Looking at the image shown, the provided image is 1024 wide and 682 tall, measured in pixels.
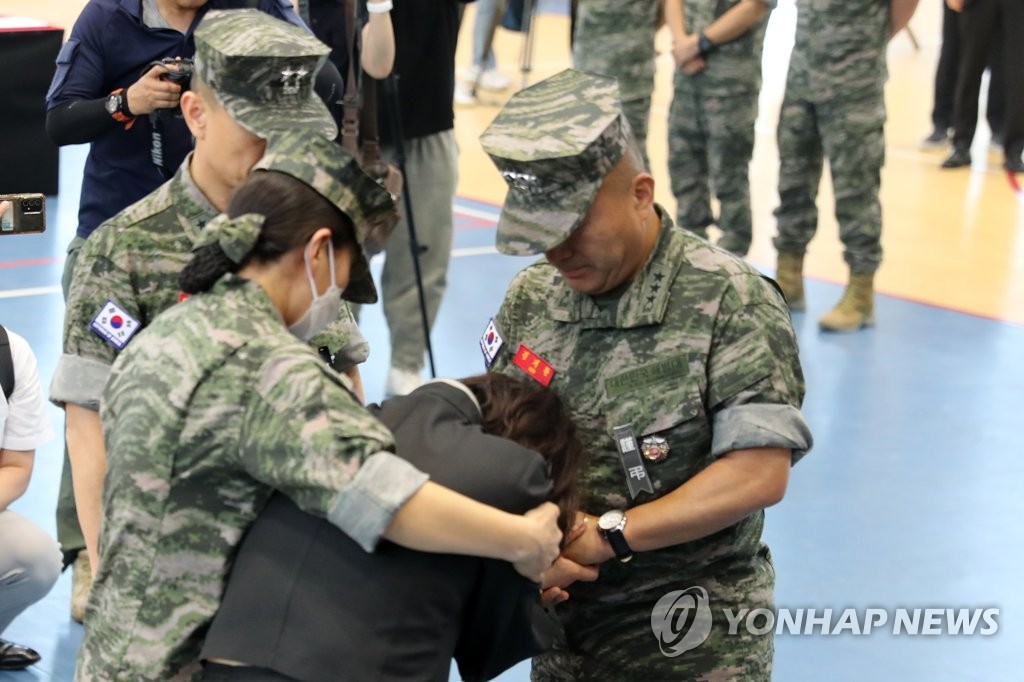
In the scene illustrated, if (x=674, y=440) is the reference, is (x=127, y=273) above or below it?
above

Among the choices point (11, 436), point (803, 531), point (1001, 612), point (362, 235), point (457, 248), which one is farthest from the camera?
point (457, 248)

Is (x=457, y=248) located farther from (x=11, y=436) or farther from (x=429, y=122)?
(x=11, y=436)

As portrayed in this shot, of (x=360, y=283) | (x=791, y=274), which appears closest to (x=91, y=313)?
(x=360, y=283)

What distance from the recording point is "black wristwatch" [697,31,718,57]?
6.73 m

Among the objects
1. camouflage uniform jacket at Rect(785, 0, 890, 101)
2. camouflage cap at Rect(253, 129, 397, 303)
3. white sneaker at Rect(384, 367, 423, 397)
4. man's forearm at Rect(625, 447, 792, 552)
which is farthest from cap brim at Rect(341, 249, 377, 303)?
camouflage uniform jacket at Rect(785, 0, 890, 101)

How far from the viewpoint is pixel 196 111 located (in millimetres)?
2686

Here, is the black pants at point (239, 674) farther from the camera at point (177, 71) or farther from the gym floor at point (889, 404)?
the gym floor at point (889, 404)

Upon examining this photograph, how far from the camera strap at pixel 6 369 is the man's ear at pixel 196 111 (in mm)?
1296

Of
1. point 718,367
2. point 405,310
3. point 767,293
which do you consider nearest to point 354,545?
point 718,367

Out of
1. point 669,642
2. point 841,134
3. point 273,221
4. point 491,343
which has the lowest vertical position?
point 841,134

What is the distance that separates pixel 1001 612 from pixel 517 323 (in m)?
2.37

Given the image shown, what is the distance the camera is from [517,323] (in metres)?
2.59

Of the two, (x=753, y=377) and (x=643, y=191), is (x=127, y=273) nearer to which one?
(x=643, y=191)

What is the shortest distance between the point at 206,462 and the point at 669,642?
93 cm
